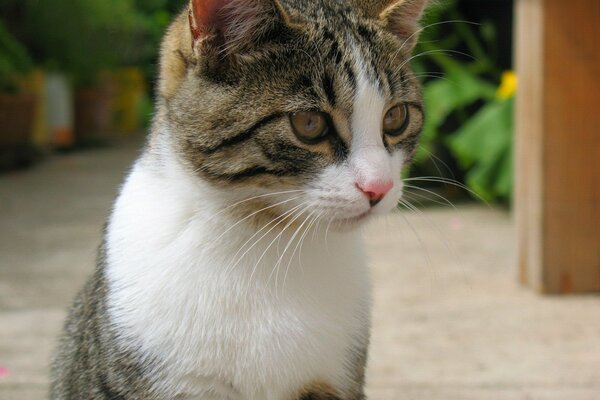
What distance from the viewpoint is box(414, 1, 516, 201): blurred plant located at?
4645mm

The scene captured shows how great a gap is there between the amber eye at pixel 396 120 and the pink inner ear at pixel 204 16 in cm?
43

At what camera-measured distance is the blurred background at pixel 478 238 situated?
2.79 m

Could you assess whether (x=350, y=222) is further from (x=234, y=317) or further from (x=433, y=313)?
(x=433, y=313)

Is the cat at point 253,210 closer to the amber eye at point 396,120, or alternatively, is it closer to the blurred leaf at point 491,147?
the amber eye at point 396,120

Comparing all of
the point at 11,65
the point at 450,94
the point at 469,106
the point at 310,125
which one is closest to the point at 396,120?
the point at 310,125

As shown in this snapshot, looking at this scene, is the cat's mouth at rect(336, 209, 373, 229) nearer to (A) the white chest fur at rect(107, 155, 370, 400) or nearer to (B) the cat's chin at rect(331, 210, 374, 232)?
(B) the cat's chin at rect(331, 210, 374, 232)

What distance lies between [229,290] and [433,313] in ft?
5.73

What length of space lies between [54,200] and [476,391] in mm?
3942

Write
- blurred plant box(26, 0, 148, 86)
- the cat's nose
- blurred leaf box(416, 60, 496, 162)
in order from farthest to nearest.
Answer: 1. blurred plant box(26, 0, 148, 86)
2. blurred leaf box(416, 60, 496, 162)
3. the cat's nose

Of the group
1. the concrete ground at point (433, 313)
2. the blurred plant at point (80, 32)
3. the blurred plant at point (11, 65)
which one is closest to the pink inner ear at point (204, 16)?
the concrete ground at point (433, 313)

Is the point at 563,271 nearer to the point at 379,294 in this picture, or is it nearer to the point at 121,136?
the point at 379,294

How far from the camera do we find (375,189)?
1.66 m

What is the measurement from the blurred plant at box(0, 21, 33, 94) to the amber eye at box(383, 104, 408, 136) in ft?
18.1

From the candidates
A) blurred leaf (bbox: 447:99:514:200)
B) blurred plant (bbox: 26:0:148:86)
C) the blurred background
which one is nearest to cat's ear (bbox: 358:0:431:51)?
the blurred background
